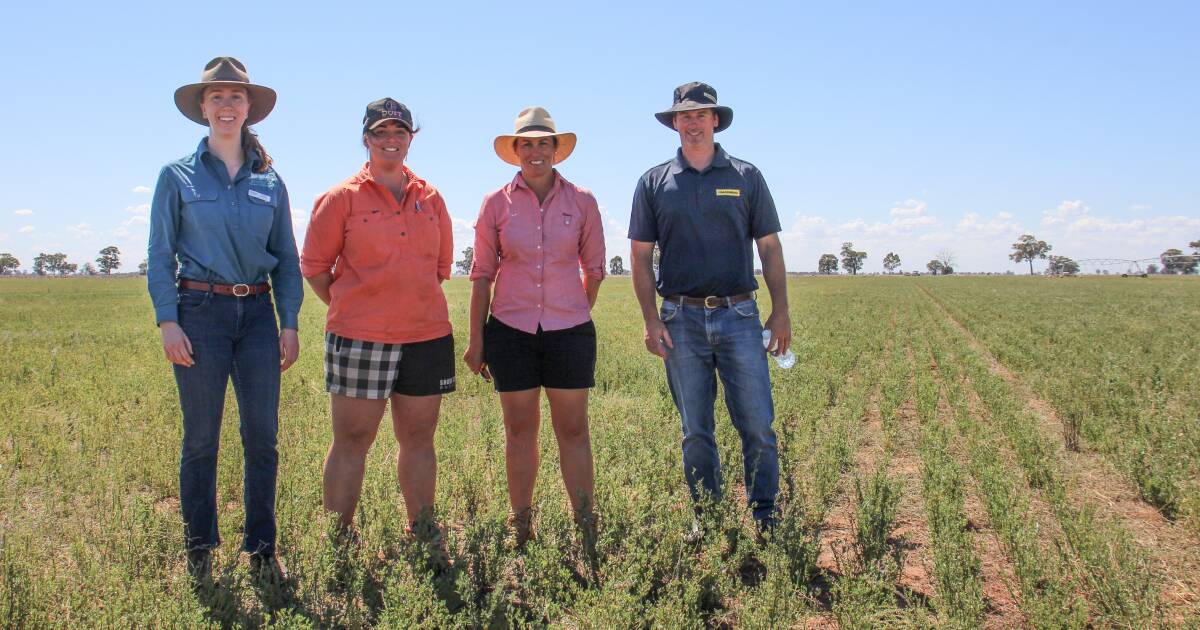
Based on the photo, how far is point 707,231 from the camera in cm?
370

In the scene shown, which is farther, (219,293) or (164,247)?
(219,293)

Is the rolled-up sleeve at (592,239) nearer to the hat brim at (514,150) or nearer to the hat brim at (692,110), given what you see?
the hat brim at (514,150)

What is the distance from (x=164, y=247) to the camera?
3.04 meters

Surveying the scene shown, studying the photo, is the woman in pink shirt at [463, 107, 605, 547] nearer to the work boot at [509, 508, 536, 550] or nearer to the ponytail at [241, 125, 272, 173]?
the work boot at [509, 508, 536, 550]

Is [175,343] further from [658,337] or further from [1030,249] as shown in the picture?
[1030,249]

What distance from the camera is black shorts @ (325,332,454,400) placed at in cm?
339

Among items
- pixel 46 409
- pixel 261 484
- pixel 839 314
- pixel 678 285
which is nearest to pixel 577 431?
pixel 678 285

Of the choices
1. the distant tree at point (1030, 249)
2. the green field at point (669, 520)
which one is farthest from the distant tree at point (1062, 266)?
the green field at point (669, 520)

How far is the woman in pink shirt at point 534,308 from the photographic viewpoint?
3.59 meters

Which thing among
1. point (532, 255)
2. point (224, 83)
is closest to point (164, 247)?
point (224, 83)

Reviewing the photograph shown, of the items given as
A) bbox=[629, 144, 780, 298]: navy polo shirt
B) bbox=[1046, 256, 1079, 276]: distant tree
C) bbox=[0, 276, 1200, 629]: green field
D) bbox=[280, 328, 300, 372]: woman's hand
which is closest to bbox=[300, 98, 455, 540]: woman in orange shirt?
bbox=[280, 328, 300, 372]: woman's hand

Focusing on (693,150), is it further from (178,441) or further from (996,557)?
(178,441)

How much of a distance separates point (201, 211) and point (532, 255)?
1.49m

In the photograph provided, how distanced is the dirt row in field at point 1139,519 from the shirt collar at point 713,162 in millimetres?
2719
